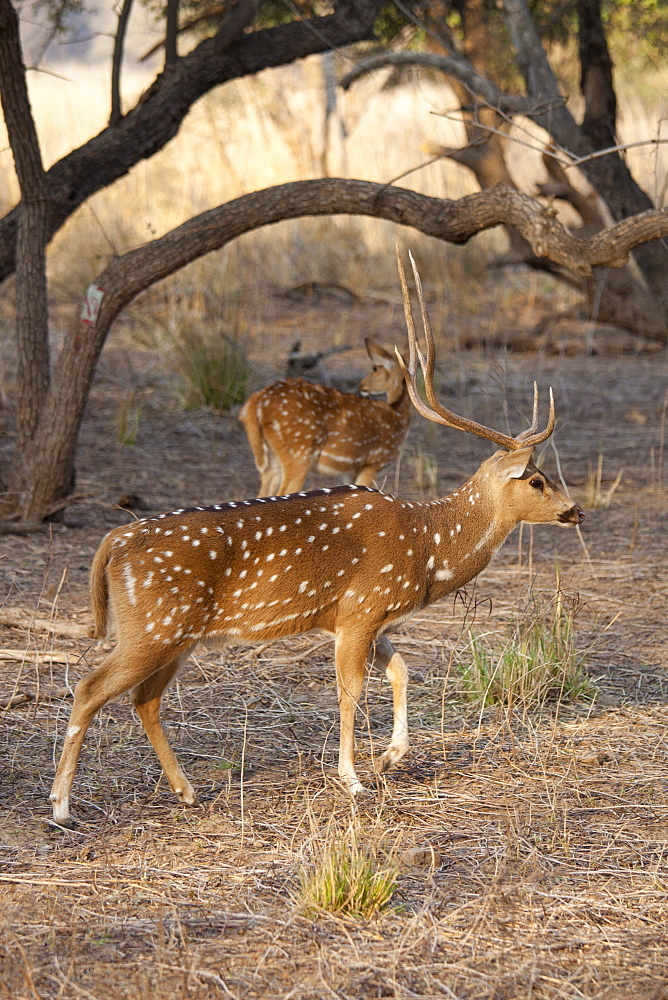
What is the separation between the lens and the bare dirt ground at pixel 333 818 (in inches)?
126

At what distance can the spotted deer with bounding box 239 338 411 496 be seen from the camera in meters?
7.66

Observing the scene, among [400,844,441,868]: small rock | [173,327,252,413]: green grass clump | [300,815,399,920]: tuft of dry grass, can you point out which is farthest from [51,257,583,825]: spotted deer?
[173,327,252,413]: green grass clump

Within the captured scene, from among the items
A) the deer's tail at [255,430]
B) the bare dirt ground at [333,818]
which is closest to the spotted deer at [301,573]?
the bare dirt ground at [333,818]

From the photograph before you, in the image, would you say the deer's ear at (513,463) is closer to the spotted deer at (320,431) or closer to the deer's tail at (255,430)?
the spotted deer at (320,431)

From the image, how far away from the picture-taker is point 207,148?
19.5m

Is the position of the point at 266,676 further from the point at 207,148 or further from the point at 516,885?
the point at 207,148

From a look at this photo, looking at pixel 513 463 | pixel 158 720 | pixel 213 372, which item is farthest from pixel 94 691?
pixel 213 372

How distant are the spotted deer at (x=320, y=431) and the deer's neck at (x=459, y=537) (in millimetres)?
2939

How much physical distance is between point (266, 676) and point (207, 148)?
1570 cm

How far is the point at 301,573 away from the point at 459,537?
29.3 inches

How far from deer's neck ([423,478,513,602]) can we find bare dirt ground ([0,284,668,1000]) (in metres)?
0.55

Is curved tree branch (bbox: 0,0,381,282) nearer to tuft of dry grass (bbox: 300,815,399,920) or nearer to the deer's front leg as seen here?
the deer's front leg

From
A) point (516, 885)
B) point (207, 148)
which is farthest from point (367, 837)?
point (207, 148)

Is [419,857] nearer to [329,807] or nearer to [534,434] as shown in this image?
[329,807]
